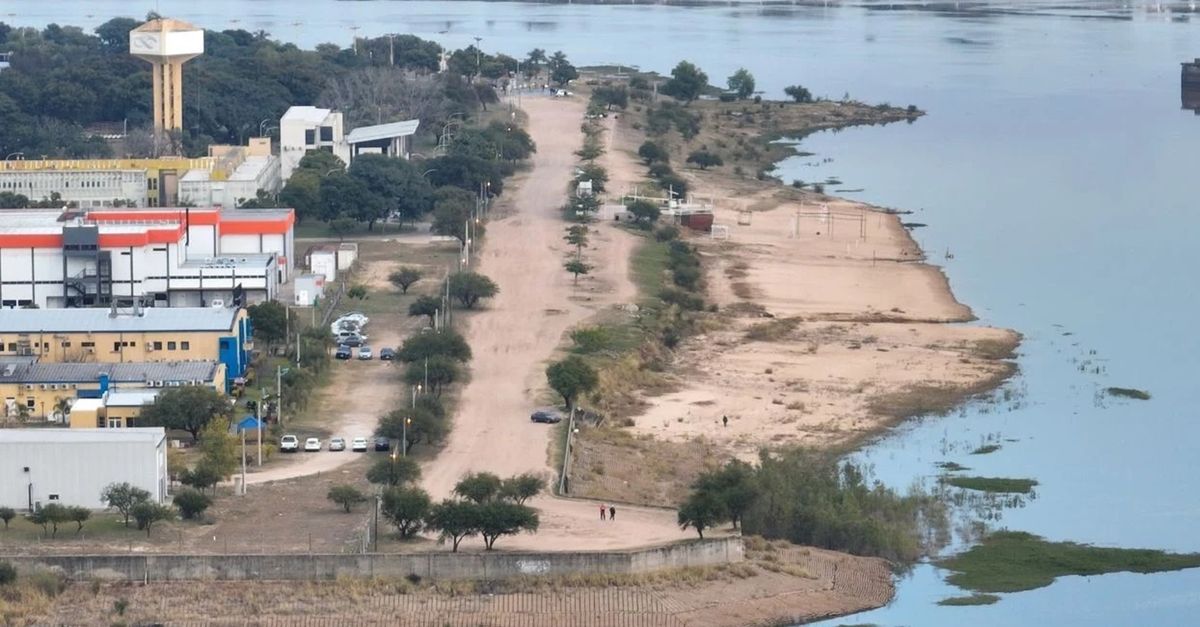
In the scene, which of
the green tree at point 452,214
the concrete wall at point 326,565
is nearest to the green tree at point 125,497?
the concrete wall at point 326,565

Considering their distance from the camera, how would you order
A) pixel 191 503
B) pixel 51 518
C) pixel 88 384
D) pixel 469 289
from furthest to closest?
pixel 469 289 → pixel 88 384 → pixel 191 503 → pixel 51 518

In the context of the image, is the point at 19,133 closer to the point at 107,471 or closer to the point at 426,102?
the point at 426,102

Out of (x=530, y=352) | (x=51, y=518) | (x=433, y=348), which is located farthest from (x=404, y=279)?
(x=51, y=518)

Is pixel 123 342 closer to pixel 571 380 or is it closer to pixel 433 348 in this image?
pixel 433 348

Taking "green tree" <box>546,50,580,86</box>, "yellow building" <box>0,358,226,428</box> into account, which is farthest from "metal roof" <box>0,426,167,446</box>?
"green tree" <box>546,50,580,86</box>

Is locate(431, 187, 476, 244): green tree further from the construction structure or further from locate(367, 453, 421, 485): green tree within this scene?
locate(367, 453, 421, 485): green tree

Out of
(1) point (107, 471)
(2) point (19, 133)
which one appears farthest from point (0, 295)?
(2) point (19, 133)
